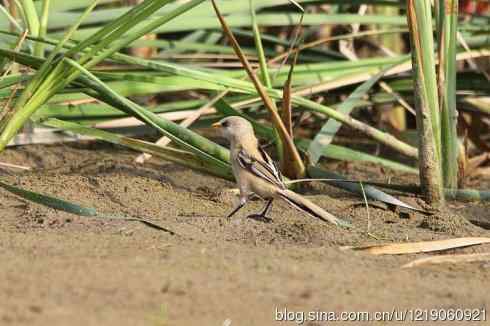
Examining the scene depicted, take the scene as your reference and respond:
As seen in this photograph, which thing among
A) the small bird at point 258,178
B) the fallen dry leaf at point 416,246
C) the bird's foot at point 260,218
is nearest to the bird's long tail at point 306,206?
the small bird at point 258,178

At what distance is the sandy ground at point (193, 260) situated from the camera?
3170 mm

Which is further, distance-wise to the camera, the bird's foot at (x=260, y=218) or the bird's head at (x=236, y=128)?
the bird's head at (x=236, y=128)

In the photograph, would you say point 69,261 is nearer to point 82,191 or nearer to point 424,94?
point 82,191

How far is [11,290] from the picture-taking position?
317 cm

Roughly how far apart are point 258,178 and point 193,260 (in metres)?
1.17

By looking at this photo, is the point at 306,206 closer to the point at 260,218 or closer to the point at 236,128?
the point at 260,218

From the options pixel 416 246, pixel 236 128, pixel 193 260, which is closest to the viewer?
pixel 193 260

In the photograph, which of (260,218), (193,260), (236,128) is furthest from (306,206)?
(193,260)

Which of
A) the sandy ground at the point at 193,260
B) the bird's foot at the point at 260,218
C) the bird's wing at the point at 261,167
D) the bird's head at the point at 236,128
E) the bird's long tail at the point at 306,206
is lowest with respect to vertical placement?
the sandy ground at the point at 193,260

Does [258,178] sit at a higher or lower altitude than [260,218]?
higher

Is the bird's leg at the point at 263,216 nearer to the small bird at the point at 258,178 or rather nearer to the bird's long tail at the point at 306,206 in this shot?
the small bird at the point at 258,178

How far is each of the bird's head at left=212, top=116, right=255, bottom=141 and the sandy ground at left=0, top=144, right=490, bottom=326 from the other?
1.12 ft

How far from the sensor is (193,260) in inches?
148

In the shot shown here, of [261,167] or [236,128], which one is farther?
[236,128]
